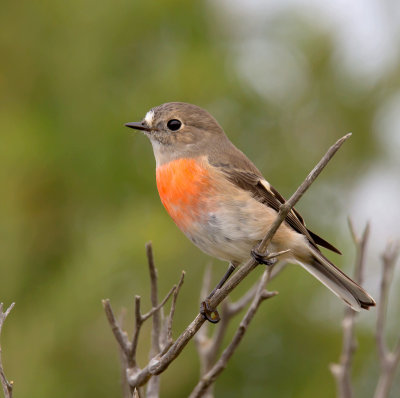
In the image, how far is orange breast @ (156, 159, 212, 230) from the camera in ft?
8.95

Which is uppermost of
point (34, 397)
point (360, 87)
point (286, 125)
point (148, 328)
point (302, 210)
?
point (360, 87)

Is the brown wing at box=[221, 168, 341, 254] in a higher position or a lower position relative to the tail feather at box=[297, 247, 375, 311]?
higher

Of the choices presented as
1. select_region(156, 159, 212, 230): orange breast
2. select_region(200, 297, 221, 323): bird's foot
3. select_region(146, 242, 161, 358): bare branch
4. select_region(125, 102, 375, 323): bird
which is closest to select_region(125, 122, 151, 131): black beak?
select_region(125, 102, 375, 323): bird

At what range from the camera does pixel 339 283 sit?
2861 millimetres

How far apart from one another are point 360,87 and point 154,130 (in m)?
2.58

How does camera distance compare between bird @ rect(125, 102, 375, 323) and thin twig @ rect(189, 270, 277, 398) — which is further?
bird @ rect(125, 102, 375, 323)

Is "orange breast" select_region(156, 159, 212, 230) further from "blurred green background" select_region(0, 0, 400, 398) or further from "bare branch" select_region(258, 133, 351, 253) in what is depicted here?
"blurred green background" select_region(0, 0, 400, 398)

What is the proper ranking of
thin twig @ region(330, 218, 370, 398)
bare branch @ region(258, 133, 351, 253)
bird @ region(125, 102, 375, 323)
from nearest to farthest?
bare branch @ region(258, 133, 351, 253)
thin twig @ region(330, 218, 370, 398)
bird @ region(125, 102, 375, 323)

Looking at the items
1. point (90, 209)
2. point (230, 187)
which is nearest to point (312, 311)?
point (90, 209)

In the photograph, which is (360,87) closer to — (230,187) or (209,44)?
(209,44)

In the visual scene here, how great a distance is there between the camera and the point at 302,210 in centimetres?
480

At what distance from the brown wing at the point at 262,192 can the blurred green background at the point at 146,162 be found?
1.58 meters

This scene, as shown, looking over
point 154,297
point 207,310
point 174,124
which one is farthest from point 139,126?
point 154,297

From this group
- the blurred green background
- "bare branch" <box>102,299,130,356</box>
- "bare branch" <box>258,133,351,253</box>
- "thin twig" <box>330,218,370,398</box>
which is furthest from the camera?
the blurred green background
